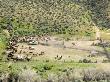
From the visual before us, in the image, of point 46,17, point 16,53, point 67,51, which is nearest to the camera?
point 16,53

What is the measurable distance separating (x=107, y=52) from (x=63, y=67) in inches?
604

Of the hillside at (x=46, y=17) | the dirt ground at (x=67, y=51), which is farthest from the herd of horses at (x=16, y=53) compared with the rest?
the hillside at (x=46, y=17)

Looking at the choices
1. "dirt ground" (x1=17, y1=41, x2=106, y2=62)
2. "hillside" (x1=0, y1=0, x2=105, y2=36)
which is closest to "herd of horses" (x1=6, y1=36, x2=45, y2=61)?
"dirt ground" (x1=17, y1=41, x2=106, y2=62)

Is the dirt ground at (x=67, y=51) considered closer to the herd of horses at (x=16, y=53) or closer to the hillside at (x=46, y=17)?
the herd of horses at (x=16, y=53)

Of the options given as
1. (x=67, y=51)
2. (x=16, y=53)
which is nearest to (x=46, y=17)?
(x=67, y=51)

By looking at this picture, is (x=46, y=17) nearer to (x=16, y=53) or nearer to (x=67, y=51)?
(x=67, y=51)

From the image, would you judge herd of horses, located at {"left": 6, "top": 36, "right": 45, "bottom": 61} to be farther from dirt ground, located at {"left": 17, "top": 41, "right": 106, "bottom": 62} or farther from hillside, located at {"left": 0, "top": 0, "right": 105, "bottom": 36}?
hillside, located at {"left": 0, "top": 0, "right": 105, "bottom": 36}

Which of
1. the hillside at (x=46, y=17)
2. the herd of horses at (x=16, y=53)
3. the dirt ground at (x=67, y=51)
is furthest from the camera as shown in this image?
the hillside at (x=46, y=17)

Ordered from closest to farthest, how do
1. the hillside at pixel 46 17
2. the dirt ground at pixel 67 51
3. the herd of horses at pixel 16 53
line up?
the herd of horses at pixel 16 53 < the dirt ground at pixel 67 51 < the hillside at pixel 46 17

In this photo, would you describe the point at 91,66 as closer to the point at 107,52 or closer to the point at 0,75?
the point at 107,52

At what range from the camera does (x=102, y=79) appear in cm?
8231

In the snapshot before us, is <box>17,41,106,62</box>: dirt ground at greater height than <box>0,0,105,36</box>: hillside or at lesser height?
lesser

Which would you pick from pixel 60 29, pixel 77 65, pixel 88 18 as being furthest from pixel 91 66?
pixel 88 18

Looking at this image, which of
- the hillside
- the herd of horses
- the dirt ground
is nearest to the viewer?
the herd of horses
